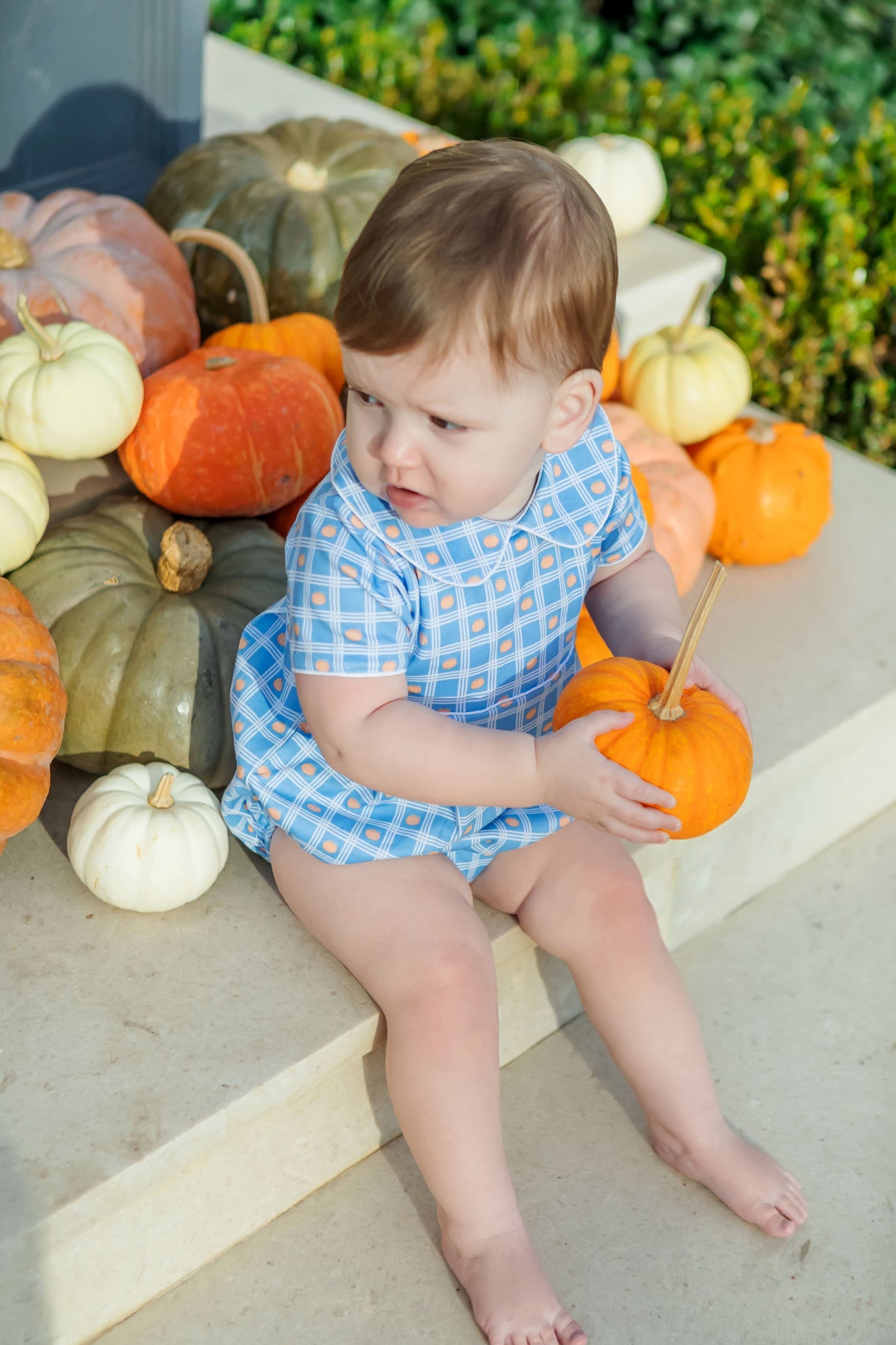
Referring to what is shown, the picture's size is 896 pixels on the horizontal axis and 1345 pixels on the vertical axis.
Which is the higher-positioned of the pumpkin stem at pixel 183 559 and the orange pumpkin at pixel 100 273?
the orange pumpkin at pixel 100 273

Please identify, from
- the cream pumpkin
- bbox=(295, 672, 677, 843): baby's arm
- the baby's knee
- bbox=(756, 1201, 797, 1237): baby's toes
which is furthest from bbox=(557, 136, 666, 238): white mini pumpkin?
bbox=(756, 1201, 797, 1237): baby's toes

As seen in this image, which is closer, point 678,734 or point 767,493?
point 678,734

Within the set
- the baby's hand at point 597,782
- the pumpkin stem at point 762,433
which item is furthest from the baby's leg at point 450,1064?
the pumpkin stem at point 762,433

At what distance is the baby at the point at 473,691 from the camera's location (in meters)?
1.60

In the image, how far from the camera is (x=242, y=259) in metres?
2.87

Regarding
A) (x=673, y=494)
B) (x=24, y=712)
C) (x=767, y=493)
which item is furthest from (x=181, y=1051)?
(x=767, y=493)

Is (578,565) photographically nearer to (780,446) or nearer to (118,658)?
(118,658)

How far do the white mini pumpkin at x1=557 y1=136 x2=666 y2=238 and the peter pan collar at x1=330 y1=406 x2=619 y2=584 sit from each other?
1755 mm

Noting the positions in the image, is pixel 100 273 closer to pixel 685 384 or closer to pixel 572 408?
pixel 685 384

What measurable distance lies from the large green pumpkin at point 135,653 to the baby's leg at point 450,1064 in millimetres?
414

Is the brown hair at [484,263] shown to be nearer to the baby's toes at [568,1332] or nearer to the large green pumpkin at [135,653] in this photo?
the large green pumpkin at [135,653]

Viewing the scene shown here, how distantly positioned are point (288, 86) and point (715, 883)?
304 centimetres

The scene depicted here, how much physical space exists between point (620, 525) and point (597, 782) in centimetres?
55

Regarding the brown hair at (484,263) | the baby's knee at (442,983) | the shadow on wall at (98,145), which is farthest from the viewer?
the shadow on wall at (98,145)
